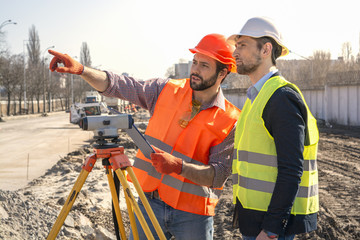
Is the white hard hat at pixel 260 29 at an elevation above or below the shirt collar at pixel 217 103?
above

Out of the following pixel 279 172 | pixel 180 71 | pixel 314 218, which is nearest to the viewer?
pixel 279 172

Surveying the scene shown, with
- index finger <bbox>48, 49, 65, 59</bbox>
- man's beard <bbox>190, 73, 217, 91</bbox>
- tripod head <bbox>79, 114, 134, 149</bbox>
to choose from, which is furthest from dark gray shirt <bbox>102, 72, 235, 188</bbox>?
tripod head <bbox>79, 114, 134, 149</bbox>

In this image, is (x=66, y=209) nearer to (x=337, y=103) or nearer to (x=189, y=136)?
(x=189, y=136)

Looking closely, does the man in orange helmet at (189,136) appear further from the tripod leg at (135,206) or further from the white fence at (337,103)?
the white fence at (337,103)

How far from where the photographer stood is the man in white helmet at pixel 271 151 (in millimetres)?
1873

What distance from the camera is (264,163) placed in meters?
2.01

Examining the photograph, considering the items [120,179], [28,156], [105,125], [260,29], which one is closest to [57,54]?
[105,125]

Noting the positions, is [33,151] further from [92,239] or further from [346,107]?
[346,107]

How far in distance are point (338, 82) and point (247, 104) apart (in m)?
21.8

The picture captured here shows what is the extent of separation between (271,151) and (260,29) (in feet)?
2.35

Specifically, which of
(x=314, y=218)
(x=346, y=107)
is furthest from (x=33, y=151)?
(x=346, y=107)

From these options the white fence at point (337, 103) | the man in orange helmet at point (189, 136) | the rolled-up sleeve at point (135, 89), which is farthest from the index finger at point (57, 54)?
the white fence at point (337, 103)

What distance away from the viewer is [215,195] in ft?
9.09

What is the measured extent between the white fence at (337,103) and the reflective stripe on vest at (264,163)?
68.9ft
